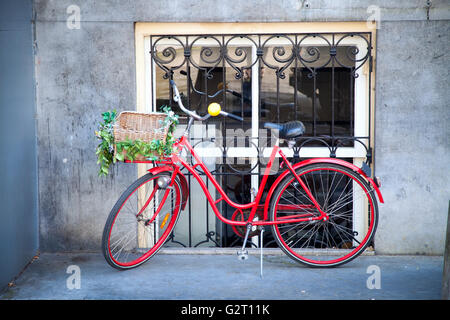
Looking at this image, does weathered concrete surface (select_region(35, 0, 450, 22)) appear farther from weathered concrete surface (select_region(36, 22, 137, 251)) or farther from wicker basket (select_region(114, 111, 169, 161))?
wicker basket (select_region(114, 111, 169, 161))

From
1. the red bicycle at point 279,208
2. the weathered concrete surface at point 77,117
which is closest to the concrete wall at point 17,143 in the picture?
the weathered concrete surface at point 77,117

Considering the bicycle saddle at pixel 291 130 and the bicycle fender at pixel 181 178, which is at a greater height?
the bicycle saddle at pixel 291 130

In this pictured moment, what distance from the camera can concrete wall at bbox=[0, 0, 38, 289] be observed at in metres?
4.50

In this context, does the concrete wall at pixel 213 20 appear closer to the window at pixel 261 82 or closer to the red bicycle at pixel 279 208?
the window at pixel 261 82

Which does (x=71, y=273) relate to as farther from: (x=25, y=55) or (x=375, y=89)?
(x=375, y=89)

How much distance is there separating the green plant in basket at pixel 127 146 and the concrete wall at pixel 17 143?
773 millimetres

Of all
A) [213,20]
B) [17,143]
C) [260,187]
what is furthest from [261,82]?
[17,143]

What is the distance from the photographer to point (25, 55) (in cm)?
502

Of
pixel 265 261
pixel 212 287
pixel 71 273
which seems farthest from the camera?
pixel 265 261

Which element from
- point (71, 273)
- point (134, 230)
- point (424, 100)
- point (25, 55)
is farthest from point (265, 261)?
point (25, 55)

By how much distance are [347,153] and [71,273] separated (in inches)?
107

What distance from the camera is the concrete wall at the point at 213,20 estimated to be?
16.9 ft

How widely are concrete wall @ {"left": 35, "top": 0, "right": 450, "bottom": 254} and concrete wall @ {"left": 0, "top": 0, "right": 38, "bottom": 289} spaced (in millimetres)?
151

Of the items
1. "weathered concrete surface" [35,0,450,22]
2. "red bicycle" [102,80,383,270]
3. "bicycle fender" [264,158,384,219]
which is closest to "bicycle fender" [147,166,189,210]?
"red bicycle" [102,80,383,270]
